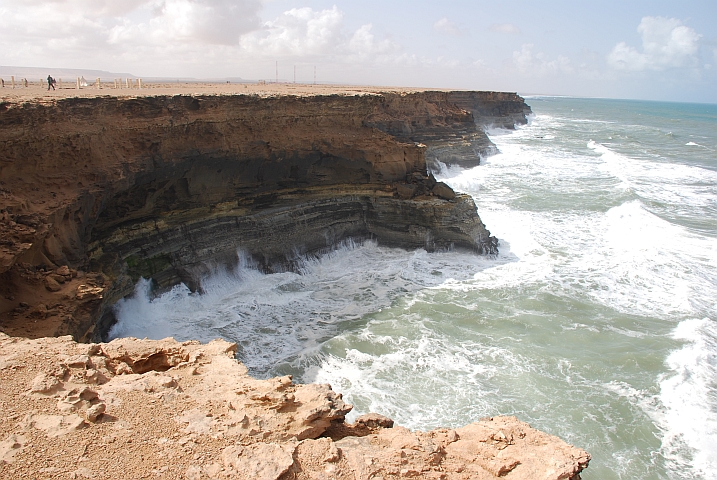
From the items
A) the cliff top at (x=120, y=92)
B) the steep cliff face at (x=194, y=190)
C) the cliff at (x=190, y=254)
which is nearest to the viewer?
the cliff at (x=190, y=254)

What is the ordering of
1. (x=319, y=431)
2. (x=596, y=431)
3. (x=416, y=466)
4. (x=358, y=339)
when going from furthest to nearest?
1. (x=358, y=339)
2. (x=596, y=431)
3. (x=319, y=431)
4. (x=416, y=466)

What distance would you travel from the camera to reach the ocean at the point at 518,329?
10.8 m

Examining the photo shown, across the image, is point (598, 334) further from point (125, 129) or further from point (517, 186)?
point (517, 186)

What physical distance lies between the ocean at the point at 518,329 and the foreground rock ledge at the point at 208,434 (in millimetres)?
4893

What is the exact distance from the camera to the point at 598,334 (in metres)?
14.2

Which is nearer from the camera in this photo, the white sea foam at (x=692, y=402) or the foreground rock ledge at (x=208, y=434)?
the foreground rock ledge at (x=208, y=434)

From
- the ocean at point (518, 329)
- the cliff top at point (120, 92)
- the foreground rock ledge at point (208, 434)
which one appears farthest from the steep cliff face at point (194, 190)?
the foreground rock ledge at point (208, 434)

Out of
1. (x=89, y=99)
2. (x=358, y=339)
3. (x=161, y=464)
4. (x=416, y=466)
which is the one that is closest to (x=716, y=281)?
(x=358, y=339)

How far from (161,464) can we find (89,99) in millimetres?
12308

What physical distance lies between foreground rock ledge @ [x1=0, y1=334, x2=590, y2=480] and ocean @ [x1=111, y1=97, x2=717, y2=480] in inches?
193

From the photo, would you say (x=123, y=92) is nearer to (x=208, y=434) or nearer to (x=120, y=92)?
(x=120, y=92)

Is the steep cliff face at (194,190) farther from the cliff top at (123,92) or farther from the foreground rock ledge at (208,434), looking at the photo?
the foreground rock ledge at (208,434)

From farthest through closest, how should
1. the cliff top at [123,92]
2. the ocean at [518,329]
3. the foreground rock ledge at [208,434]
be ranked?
the cliff top at [123,92]
the ocean at [518,329]
the foreground rock ledge at [208,434]

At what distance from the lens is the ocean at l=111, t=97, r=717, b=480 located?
10766 mm
